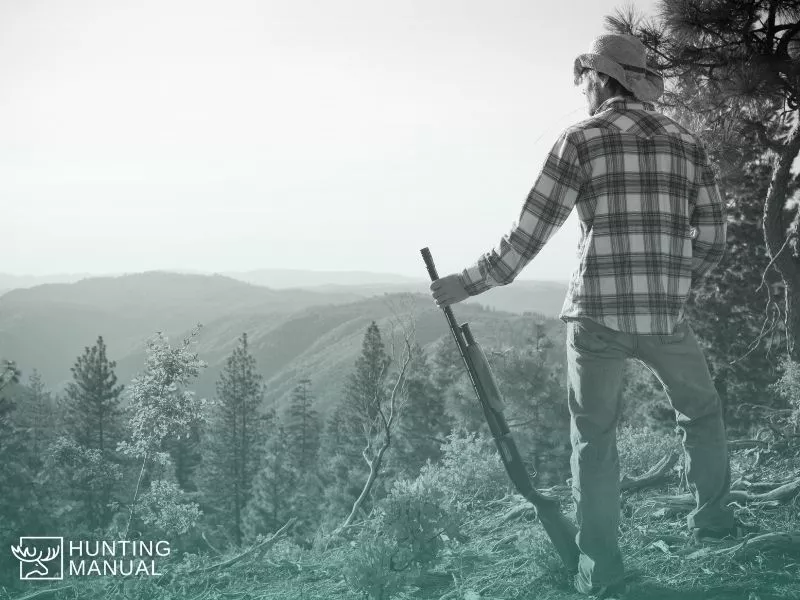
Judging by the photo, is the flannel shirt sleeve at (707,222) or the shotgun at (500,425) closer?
the flannel shirt sleeve at (707,222)

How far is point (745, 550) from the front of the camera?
9.90ft

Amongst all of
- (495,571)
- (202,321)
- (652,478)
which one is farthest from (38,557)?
(202,321)

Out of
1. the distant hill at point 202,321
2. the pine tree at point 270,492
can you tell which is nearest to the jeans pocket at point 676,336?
the pine tree at point 270,492

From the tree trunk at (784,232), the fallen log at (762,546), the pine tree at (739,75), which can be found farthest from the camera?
the tree trunk at (784,232)

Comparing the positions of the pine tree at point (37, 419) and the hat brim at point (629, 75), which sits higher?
the hat brim at point (629, 75)

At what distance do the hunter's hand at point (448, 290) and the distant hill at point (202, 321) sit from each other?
313ft

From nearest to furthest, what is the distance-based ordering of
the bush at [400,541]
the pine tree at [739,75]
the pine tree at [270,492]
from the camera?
the bush at [400,541] < the pine tree at [739,75] < the pine tree at [270,492]

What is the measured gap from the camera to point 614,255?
97.0 inches

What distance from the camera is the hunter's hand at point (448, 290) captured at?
2600mm

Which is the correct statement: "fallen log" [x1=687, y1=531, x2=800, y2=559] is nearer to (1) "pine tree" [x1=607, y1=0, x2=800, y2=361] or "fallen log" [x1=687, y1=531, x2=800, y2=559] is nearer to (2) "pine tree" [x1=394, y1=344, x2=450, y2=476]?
(1) "pine tree" [x1=607, y1=0, x2=800, y2=361]

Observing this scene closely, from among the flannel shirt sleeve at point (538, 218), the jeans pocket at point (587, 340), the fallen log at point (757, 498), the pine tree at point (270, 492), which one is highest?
the flannel shirt sleeve at point (538, 218)

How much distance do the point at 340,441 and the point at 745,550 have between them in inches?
1140

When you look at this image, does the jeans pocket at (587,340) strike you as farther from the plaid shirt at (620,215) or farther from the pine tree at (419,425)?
the pine tree at (419,425)

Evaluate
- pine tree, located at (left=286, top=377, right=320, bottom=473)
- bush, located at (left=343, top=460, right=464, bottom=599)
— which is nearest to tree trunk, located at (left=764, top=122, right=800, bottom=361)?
bush, located at (left=343, top=460, right=464, bottom=599)
